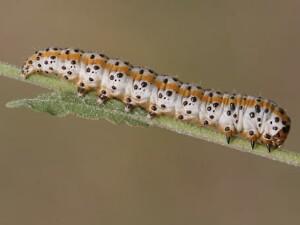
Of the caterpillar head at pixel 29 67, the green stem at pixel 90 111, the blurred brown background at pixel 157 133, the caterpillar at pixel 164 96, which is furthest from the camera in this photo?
the blurred brown background at pixel 157 133

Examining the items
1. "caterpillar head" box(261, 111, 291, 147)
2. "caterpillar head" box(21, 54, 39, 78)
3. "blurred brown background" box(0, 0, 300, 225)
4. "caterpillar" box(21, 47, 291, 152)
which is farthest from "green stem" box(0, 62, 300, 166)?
"blurred brown background" box(0, 0, 300, 225)

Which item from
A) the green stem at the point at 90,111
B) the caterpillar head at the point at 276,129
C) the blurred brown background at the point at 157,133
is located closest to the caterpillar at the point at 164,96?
the caterpillar head at the point at 276,129

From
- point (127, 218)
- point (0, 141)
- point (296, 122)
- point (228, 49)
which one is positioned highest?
point (228, 49)

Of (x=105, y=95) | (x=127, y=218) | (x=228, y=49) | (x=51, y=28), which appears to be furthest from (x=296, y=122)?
(x=105, y=95)

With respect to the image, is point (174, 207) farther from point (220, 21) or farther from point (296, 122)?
point (220, 21)

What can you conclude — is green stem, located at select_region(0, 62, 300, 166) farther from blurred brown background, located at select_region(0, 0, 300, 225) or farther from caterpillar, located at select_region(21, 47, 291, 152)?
blurred brown background, located at select_region(0, 0, 300, 225)

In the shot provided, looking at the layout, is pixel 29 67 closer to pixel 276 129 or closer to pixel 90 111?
pixel 90 111

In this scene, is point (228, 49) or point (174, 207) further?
point (228, 49)

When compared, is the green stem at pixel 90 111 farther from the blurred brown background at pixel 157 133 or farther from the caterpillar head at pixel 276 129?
the blurred brown background at pixel 157 133
